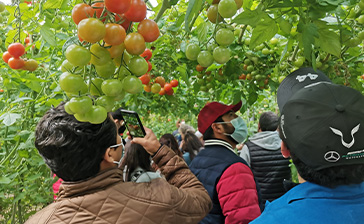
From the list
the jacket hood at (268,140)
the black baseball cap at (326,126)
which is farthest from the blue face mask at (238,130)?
the black baseball cap at (326,126)

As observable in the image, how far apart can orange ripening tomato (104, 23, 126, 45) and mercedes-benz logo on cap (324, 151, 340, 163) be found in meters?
0.78

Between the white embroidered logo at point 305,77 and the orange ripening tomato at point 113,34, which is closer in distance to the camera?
the orange ripening tomato at point 113,34

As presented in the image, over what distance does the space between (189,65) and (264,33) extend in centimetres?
136

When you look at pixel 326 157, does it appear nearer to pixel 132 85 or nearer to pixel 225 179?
pixel 132 85

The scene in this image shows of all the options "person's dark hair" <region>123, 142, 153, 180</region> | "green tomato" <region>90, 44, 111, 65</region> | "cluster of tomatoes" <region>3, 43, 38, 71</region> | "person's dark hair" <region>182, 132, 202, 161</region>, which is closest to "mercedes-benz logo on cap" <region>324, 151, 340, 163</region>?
"green tomato" <region>90, 44, 111, 65</region>

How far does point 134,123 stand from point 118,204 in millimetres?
473

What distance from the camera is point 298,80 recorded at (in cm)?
139

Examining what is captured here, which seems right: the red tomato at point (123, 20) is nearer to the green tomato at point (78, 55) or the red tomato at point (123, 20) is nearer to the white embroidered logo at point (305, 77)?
the green tomato at point (78, 55)

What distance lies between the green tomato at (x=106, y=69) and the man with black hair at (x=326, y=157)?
0.68 metres

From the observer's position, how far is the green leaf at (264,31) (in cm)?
106

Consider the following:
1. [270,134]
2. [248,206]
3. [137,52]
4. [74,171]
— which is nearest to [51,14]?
[74,171]

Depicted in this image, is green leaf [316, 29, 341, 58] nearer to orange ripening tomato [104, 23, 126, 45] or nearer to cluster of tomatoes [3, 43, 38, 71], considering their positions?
orange ripening tomato [104, 23, 126, 45]

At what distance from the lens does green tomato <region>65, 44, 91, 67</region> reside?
69 cm

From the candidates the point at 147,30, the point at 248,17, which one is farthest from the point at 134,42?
the point at 248,17
